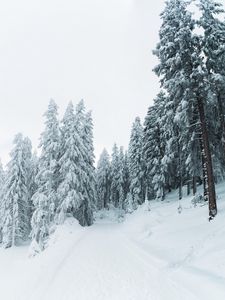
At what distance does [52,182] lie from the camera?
35219 mm

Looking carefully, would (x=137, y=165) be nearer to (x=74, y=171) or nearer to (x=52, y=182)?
(x=74, y=171)

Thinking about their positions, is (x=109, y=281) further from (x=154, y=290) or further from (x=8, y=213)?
(x=8, y=213)

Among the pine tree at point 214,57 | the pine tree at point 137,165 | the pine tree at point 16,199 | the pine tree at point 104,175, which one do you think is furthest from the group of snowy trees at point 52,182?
the pine tree at point 104,175

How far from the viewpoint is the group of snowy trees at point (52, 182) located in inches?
1326

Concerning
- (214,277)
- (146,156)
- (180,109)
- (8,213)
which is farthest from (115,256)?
(146,156)

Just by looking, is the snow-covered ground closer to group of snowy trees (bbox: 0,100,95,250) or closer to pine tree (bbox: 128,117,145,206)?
group of snowy trees (bbox: 0,100,95,250)

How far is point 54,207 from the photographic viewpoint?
111 feet

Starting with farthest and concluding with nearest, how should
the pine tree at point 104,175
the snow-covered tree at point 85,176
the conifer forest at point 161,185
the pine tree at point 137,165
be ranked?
the pine tree at point 104,175 < the pine tree at point 137,165 < the snow-covered tree at point 85,176 < the conifer forest at point 161,185

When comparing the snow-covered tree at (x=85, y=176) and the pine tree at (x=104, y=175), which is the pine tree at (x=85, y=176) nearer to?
the snow-covered tree at (x=85, y=176)

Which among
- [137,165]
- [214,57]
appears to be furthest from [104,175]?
[214,57]

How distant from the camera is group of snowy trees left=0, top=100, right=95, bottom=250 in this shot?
111 feet

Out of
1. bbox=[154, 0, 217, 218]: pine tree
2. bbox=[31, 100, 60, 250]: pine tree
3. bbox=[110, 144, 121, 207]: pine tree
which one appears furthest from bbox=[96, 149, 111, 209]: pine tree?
bbox=[154, 0, 217, 218]: pine tree

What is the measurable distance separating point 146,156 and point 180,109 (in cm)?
2903

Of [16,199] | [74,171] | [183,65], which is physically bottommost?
[16,199]
